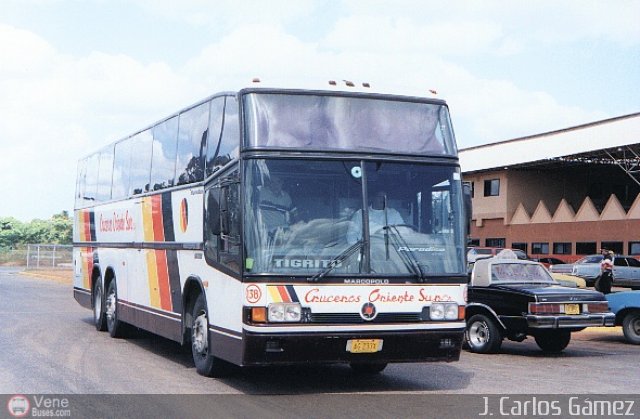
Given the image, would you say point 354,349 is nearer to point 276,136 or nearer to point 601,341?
point 276,136

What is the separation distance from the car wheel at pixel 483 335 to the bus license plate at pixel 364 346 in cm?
542

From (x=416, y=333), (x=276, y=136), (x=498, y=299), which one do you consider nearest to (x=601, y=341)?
(x=498, y=299)

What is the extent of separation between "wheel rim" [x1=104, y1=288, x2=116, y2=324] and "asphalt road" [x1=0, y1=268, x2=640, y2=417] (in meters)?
0.38

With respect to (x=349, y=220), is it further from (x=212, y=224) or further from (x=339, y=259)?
(x=212, y=224)

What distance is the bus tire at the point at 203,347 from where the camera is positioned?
11172 mm

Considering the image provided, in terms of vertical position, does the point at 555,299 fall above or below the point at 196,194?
below

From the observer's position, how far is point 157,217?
13.9 metres

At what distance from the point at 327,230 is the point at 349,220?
0.28 metres

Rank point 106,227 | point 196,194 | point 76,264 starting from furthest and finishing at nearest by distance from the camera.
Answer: point 76,264, point 106,227, point 196,194

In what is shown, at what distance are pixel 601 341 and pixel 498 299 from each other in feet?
14.4

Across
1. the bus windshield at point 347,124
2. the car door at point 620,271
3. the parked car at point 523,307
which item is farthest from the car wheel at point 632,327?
the car door at point 620,271

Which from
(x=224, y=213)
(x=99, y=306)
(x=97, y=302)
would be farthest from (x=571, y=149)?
(x=224, y=213)

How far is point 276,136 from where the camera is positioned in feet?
33.2

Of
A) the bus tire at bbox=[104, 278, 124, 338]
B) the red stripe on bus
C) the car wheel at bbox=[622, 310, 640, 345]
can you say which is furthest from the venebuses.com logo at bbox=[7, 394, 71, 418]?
the car wheel at bbox=[622, 310, 640, 345]
